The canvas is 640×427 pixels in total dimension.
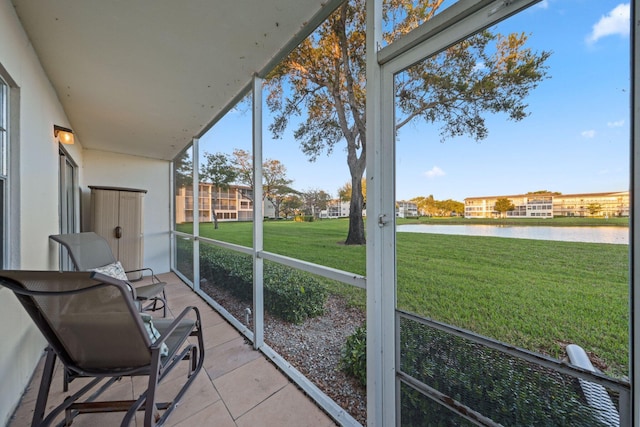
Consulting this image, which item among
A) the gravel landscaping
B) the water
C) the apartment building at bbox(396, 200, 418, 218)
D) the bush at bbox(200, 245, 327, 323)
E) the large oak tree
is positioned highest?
the large oak tree

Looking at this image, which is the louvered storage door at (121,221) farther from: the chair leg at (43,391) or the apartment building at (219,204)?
the chair leg at (43,391)

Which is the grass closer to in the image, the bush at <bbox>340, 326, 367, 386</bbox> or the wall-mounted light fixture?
the bush at <bbox>340, 326, 367, 386</bbox>

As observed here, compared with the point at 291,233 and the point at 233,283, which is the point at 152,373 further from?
the point at 233,283

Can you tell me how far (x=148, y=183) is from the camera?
194 inches

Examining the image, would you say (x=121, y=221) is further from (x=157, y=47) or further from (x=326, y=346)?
(x=326, y=346)

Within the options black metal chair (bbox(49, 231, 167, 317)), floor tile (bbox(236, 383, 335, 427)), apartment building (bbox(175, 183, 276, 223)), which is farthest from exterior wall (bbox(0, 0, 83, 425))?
apartment building (bbox(175, 183, 276, 223))

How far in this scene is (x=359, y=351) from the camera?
1.55 metres

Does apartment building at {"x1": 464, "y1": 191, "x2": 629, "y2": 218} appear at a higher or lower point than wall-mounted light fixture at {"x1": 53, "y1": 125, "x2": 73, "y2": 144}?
lower

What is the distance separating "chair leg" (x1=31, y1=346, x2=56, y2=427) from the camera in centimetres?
115

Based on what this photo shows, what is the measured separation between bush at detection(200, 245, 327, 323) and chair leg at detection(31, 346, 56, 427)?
1.40m

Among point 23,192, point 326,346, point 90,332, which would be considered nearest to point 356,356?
point 326,346

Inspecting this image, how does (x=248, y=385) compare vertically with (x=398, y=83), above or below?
below

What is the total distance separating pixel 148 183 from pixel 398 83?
17.7 feet

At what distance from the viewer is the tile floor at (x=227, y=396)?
148 centimetres
